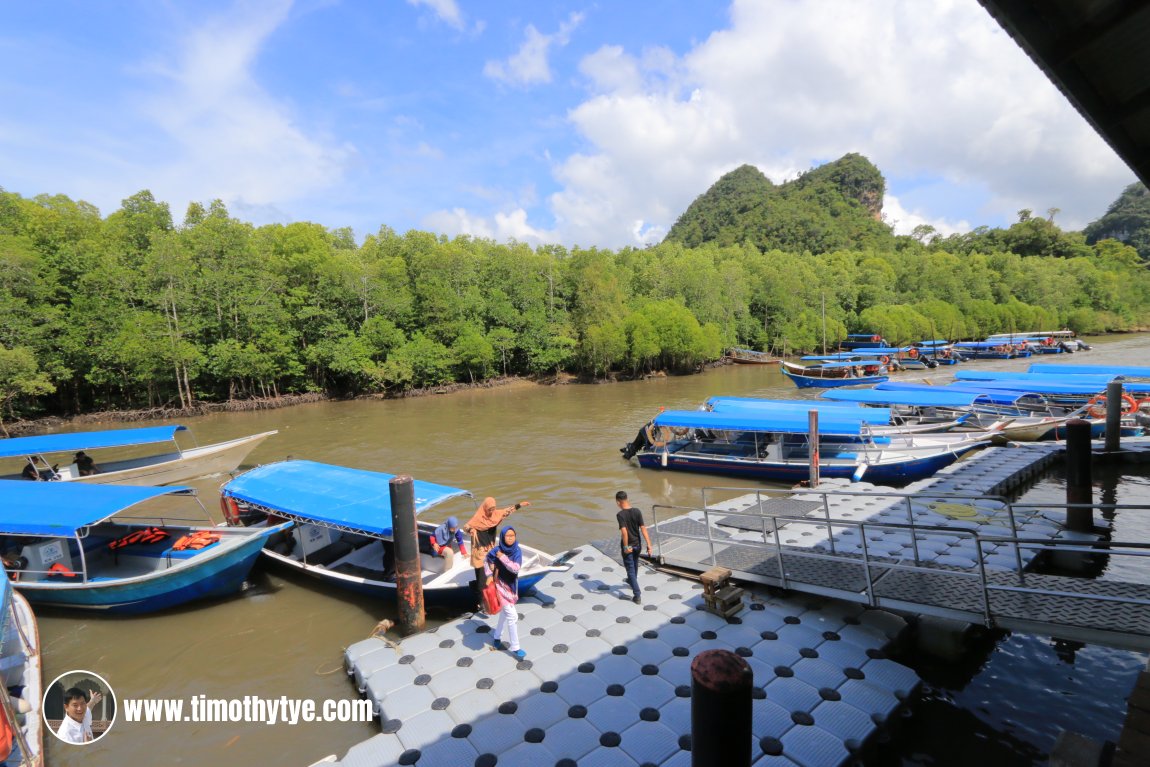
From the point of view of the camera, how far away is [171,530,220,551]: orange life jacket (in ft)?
34.8

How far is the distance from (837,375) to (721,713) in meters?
44.0

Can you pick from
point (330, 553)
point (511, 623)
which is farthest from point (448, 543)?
point (511, 623)

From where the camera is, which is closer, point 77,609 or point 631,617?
point 631,617

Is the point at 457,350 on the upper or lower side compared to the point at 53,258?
lower

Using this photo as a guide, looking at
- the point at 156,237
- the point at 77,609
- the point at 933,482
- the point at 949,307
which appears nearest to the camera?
the point at 77,609

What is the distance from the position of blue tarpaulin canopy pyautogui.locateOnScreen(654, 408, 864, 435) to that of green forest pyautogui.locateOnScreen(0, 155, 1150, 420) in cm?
3114

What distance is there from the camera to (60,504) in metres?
9.88

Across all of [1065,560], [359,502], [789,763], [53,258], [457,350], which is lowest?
[1065,560]

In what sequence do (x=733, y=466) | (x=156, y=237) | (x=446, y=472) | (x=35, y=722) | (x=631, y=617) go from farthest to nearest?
(x=156, y=237) → (x=446, y=472) → (x=733, y=466) → (x=631, y=617) → (x=35, y=722)

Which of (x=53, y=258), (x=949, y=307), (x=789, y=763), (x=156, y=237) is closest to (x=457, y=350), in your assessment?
(x=156, y=237)

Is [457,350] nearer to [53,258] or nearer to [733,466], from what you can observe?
[53,258]

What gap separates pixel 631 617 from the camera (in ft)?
26.5

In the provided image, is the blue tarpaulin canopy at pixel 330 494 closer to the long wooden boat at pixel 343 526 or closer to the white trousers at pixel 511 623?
the long wooden boat at pixel 343 526

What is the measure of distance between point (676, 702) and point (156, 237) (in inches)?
1933
